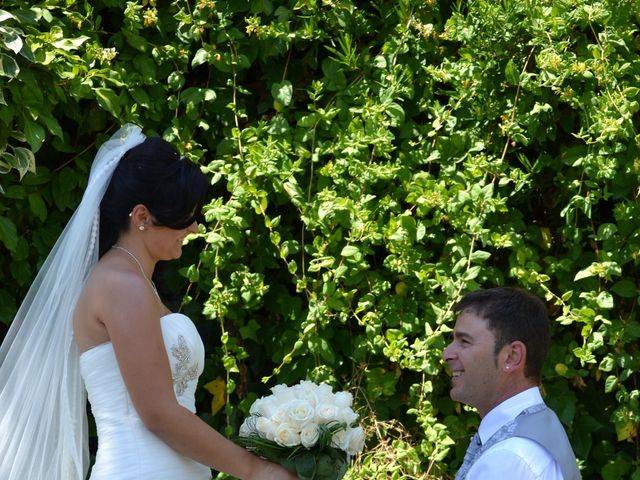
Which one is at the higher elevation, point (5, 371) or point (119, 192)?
point (119, 192)

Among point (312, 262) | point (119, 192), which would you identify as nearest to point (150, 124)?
point (312, 262)

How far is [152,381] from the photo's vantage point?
2.85 m

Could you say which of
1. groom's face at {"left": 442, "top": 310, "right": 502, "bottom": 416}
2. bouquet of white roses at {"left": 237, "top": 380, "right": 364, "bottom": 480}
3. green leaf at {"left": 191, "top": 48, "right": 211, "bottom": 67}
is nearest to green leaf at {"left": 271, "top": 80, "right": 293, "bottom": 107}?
green leaf at {"left": 191, "top": 48, "right": 211, "bottom": 67}

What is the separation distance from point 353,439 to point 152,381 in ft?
1.92

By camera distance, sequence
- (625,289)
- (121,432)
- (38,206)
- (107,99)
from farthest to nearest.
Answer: (38,206) → (107,99) → (625,289) → (121,432)

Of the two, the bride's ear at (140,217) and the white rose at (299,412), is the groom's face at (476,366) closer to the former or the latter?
the white rose at (299,412)

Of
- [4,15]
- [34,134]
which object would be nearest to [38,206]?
[34,134]

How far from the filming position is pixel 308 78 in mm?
4258

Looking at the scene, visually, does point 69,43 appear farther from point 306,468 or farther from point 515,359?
point 515,359

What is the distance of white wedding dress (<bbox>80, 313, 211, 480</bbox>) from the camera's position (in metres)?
2.94

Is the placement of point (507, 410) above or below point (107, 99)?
below

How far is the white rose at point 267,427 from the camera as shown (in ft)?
9.41

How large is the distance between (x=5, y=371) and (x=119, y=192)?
76cm

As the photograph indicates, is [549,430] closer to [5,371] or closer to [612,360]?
[612,360]
